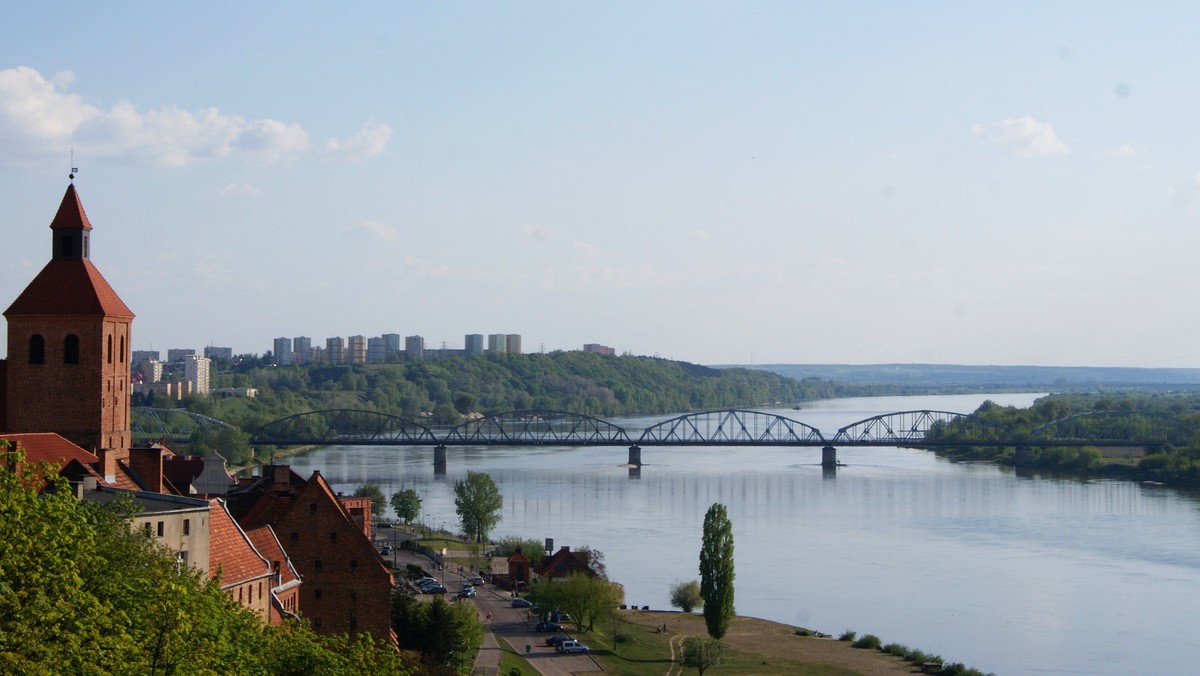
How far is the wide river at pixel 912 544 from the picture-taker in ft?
114

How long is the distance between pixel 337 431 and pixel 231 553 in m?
92.0

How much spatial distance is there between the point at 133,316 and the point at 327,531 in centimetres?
669

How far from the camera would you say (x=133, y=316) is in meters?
26.4

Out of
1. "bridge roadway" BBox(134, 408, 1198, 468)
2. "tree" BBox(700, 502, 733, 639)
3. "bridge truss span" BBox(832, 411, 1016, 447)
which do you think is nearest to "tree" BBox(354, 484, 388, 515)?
"tree" BBox(700, 502, 733, 639)

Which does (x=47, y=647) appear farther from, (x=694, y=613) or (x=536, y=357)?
(x=536, y=357)

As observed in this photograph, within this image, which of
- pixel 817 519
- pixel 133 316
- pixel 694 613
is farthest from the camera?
pixel 817 519

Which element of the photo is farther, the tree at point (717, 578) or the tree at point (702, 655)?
the tree at point (717, 578)

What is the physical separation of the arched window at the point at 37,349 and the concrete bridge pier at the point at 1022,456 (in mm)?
72334

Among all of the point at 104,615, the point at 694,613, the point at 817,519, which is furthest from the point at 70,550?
the point at 817,519

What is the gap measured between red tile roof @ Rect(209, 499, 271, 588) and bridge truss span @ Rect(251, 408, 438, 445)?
70.1 meters

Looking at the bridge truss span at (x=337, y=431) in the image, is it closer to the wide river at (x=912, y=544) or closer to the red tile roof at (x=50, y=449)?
the wide river at (x=912, y=544)

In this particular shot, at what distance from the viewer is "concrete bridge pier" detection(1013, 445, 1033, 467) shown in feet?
293

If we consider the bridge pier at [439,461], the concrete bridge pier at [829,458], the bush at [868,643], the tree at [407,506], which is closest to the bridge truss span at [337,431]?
the bridge pier at [439,461]

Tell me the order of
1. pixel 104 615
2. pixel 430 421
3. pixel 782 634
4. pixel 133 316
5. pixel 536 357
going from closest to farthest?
pixel 104 615, pixel 133 316, pixel 782 634, pixel 430 421, pixel 536 357
